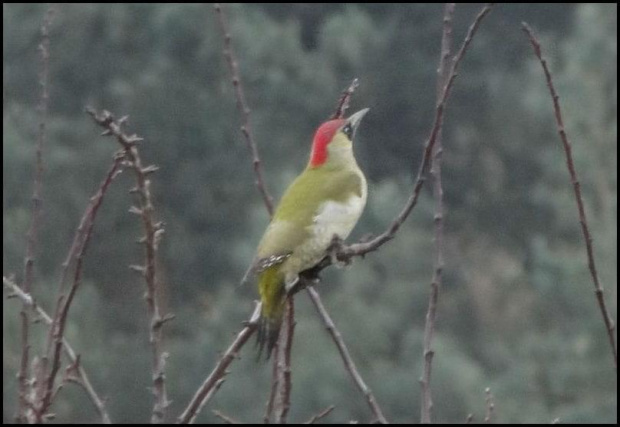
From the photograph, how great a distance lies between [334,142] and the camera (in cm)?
297

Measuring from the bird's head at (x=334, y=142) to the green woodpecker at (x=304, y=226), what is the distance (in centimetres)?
2

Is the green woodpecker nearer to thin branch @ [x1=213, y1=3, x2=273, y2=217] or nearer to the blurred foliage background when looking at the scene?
thin branch @ [x1=213, y1=3, x2=273, y2=217]

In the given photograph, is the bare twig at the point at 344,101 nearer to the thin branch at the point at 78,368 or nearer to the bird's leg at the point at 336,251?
the bird's leg at the point at 336,251

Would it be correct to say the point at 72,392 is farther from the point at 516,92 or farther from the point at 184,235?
the point at 516,92

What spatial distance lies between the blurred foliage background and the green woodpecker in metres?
11.7

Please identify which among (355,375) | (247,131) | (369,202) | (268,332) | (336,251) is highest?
(369,202)

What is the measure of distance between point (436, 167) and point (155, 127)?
17.9 metres

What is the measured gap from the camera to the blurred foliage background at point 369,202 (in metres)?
16.0

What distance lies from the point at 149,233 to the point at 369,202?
13.9 m

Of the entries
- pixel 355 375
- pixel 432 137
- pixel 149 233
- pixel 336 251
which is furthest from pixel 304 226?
pixel 149 233

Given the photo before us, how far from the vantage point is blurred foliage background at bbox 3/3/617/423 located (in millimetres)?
16016

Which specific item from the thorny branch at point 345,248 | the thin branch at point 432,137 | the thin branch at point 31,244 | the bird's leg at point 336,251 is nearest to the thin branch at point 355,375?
the thorny branch at point 345,248

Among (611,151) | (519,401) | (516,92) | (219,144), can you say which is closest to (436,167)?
(519,401)

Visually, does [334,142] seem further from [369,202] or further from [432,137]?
[369,202]
